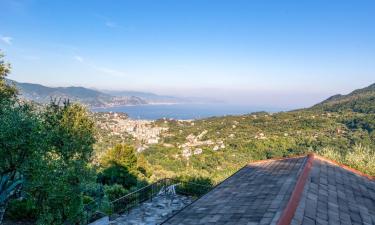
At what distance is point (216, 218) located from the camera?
9.34m

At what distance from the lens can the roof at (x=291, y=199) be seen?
8453 mm

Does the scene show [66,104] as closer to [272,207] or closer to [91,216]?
[91,216]

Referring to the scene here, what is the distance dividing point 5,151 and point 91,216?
6.95 meters

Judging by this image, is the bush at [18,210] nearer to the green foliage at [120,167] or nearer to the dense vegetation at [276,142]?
the green foliage at [120,167]

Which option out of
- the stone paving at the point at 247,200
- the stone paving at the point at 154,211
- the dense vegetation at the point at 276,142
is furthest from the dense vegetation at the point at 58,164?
the dense vegetation at the point at 276,142

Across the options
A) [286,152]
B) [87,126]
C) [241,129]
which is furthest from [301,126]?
[87,126]

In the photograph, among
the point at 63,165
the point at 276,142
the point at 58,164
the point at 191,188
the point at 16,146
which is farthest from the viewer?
the point at 276,142

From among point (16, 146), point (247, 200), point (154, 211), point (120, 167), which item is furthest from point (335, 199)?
point (120, 167)

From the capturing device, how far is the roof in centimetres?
845

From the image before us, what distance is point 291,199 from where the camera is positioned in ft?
29.5

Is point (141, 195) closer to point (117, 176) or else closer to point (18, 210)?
point (18, 210)

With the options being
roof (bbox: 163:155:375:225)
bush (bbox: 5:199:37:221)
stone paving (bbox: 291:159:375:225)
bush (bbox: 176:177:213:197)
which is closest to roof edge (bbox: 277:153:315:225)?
roof (bbox: 163:155:375:225)

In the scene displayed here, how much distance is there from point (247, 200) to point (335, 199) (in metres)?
2.68

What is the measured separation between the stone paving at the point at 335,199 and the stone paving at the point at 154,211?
756 cm
